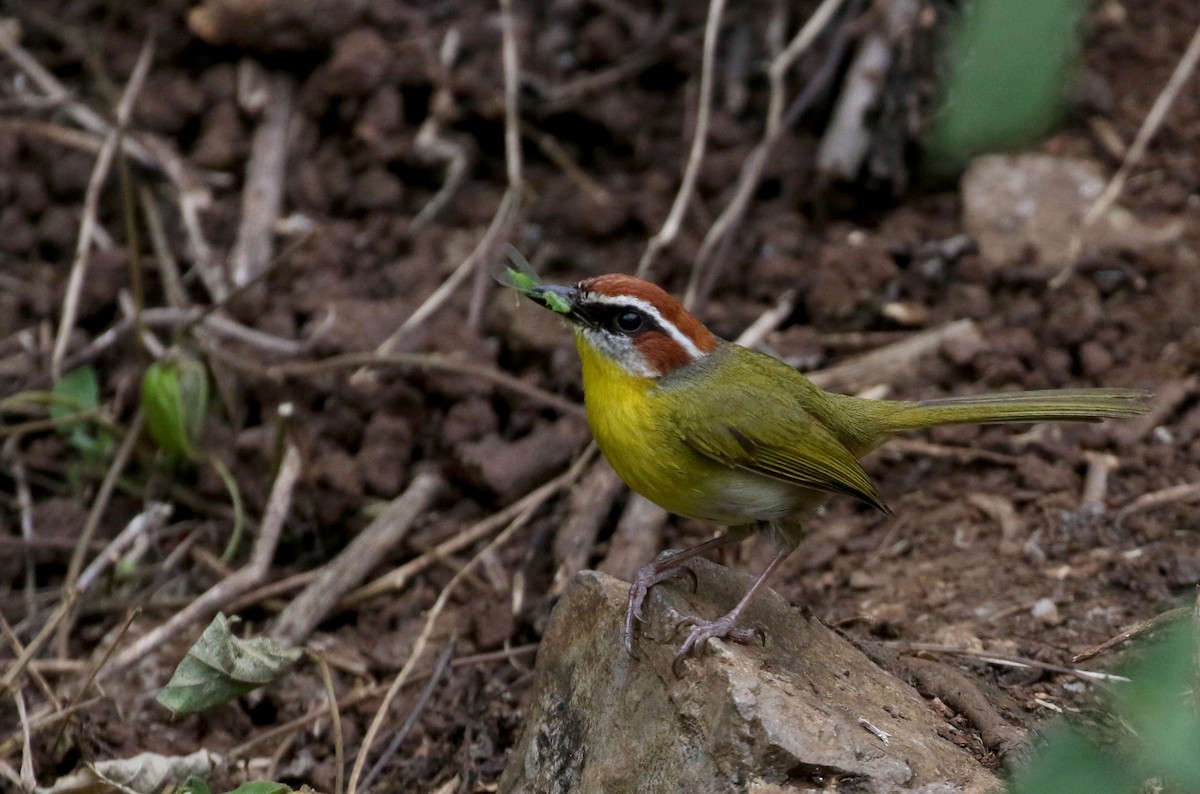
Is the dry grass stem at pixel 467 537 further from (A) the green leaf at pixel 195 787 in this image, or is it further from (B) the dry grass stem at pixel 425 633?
(A) the green leaf at pixel 195 787

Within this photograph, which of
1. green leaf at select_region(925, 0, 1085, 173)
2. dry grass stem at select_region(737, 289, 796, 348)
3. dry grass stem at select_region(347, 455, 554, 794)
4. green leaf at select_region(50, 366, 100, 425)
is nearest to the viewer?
green leaf at select_region(925, 0, 1085, 173)

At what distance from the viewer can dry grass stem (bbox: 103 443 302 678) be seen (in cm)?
420

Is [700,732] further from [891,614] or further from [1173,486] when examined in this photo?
[1173,486]

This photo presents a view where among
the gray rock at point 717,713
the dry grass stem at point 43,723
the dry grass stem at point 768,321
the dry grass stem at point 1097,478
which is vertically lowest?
the dry grass stem at point 43,723

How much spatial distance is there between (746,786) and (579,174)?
4271 millimetres

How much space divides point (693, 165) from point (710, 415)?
8.46 feet

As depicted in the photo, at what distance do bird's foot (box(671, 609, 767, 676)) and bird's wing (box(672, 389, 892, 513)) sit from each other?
542mm

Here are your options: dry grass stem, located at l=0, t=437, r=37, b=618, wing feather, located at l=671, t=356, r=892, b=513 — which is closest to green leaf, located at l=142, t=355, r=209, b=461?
dry grass stem, located at l=0, t=437, r=37, b=618

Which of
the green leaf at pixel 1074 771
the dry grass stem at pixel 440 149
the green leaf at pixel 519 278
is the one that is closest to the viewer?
the green leaf at pixel 1074 771

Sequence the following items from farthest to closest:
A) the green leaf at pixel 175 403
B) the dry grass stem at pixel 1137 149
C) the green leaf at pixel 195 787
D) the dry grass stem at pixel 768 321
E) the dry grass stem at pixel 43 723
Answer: the dry grass stem at pixel 1137 149 < the dry grass stem at pixel 768 321 < the green leaf at pixel 175 403 < the dry grass stem at pixel 43 723 < the green leaf at pixel 195 787

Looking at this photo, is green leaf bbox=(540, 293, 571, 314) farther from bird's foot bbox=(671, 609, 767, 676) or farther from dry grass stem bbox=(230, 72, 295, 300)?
dry grass stem bbox=(230, 72, 295, 300)

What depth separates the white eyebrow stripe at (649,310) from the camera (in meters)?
3.76

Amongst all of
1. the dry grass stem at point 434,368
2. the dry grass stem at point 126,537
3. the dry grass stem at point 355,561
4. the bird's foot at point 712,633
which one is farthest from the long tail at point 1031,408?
the dry grass stem at point 126,537

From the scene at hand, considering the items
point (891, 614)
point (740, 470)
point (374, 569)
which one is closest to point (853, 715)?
point (740, 470)
